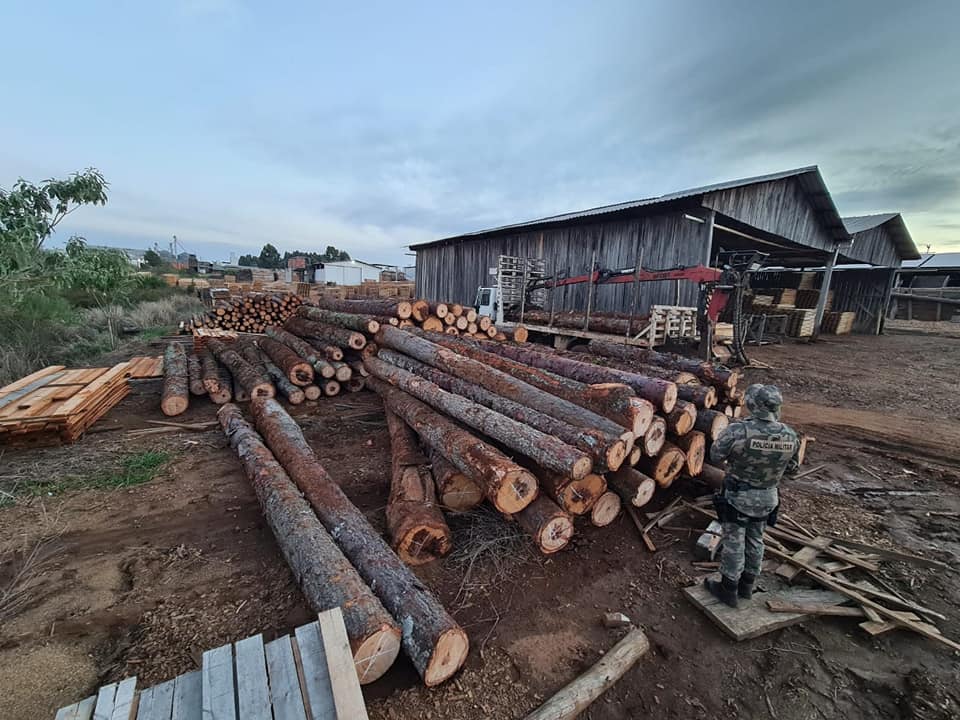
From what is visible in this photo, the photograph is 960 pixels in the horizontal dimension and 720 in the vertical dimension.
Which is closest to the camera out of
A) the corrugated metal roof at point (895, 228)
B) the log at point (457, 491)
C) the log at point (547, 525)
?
the log at point (547, 525)

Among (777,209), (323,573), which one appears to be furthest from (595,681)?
(777,209)

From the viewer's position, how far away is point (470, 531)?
4090mm

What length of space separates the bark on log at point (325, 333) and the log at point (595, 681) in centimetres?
716

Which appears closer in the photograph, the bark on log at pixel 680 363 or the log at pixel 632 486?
the log at pixel 632 486

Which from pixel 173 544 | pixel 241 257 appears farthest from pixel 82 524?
pixel 241 257

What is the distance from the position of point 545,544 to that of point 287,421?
4185 millimetres

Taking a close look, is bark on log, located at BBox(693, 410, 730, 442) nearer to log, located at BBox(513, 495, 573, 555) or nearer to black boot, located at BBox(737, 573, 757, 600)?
black boot, located at BBox(737, 573, 757, 600)

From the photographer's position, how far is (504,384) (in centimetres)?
535

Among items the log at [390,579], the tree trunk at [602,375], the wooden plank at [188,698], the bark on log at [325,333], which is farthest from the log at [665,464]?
the bark on log at [325,333]

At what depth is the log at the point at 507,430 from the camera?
3648mm

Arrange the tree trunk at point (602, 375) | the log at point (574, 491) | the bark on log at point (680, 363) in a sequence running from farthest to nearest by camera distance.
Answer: the bark on log at point (680, 363), the tree trunk at point (602, 375), the log at point (574, 491)

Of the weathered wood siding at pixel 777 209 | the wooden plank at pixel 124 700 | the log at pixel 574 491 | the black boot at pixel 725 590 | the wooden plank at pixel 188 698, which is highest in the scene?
the weathered wood siding at pixel 777 209

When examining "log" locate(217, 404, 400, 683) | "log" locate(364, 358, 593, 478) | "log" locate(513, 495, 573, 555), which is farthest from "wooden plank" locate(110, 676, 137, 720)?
"log" locate(364, 358, 593, 478)

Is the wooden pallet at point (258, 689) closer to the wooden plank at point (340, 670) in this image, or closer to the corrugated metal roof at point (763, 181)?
the wooden plank at point (340, 670)
